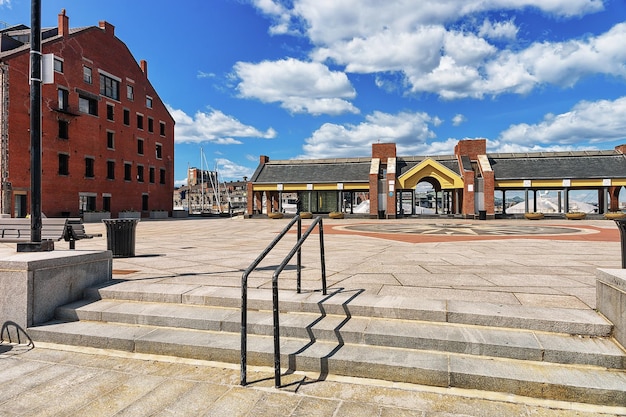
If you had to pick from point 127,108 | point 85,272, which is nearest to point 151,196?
point 127,108

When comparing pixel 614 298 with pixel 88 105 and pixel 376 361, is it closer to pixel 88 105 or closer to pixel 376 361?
pixel 376 361

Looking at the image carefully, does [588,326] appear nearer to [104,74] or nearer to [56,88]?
[56,88]

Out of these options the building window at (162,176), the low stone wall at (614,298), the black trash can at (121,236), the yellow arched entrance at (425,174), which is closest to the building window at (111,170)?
the building window at (162,176)

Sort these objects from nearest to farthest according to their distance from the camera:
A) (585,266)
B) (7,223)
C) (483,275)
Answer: (483,275)
(585,266)
(7,223)

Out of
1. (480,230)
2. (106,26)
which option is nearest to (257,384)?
(480,230)

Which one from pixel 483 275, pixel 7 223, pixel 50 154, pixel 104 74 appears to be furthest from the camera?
pixel 104 74

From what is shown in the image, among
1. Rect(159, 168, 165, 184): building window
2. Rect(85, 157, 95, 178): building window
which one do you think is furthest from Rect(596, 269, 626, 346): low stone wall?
Rect(159, 168, 165, 184): building window

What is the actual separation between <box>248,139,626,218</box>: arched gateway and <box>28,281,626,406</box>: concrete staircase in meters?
27.3

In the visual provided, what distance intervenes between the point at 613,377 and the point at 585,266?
477cm

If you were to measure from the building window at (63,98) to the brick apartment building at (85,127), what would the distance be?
0.07 metres

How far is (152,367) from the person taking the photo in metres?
3.71

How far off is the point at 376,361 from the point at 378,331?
429 millimetres

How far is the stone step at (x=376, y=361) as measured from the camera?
300cm

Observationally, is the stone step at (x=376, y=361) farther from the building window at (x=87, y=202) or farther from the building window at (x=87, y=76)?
the building window at (x=87, y=76)
